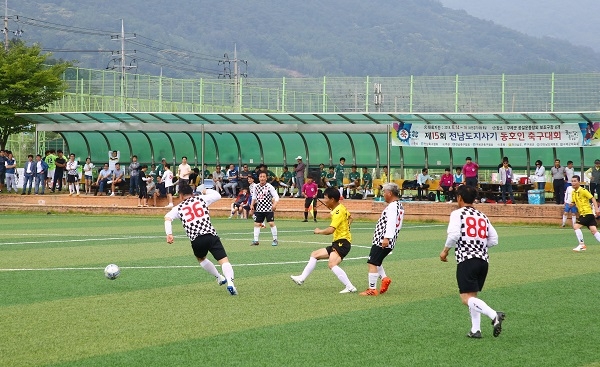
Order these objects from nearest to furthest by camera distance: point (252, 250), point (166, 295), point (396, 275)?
1. point (166, 295)
2. point (396, 275)
3. point (252, 250)

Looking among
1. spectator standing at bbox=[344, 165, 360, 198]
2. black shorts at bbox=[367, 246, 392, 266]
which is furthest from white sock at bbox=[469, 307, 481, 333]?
spectator standing at bbox=[344, 165, 360, 198]

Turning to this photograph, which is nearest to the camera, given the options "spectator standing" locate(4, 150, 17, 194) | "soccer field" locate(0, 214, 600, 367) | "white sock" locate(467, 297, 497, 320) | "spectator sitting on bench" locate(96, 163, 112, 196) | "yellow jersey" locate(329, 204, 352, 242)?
"soccer field" locate(0, 214, 600, 367)

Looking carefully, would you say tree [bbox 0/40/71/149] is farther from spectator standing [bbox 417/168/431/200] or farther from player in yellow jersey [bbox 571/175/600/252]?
player in yellow jersey [bbox 571/175/600/252]

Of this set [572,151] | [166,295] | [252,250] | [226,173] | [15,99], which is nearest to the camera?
[166,295]

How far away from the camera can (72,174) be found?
40.2 meters

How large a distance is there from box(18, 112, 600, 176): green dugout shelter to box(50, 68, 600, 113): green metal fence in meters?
5.69

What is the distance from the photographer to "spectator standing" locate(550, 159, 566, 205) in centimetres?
3497

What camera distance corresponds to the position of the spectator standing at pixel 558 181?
1377 inches

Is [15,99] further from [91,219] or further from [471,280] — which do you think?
[471,280]

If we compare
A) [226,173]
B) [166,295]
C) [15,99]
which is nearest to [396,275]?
[166,295]

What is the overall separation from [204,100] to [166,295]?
4814 cm

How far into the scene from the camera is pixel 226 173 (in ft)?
135

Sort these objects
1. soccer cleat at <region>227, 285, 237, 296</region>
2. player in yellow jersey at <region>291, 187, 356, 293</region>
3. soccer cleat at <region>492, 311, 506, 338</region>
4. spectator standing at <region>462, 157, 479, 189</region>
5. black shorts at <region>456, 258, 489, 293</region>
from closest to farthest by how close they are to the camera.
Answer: soccer cleat at <region>492, 311, 506, 338</region>, black shorts at <region>456, 258, 489, 293</region>, soccer cleat at <region>227, 285, 237, 296</region>, player in yellow jersey at <region>291, 187, 356, 293</region>, spectator standing at <region>462, 157, 479, 189</region>

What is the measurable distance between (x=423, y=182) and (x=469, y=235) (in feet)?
88.7
